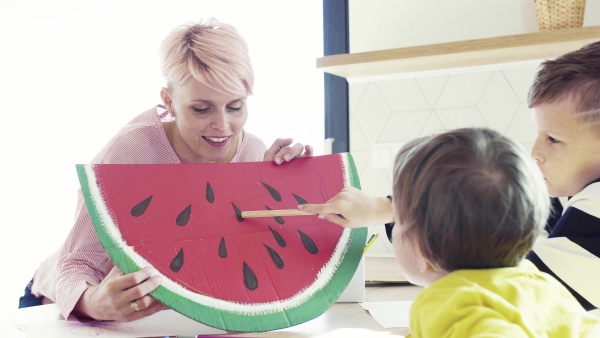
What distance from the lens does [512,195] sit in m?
0.76

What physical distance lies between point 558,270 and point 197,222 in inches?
26.2

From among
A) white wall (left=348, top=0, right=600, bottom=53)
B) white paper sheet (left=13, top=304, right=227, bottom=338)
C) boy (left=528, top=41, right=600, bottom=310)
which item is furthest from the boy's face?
white wall (left=348, top=0, right=600, bottom=53)

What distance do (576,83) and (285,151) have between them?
0.64 metres

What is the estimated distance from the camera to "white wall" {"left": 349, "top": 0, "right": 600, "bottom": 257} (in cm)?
228

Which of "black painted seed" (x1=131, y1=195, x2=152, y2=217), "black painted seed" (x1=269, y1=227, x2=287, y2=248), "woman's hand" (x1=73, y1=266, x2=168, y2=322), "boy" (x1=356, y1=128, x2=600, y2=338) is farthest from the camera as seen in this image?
"black painted seed" (x1=269, y1=227, x2=287, y2=248)

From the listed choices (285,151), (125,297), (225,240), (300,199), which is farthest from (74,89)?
(125,297)

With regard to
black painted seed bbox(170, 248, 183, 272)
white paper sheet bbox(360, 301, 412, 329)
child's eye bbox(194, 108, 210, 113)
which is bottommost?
white paper sheet bbox(360, 301, 412, 329)

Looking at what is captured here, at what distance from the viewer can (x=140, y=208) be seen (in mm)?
1215

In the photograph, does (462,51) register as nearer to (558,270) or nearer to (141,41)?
(558,270)

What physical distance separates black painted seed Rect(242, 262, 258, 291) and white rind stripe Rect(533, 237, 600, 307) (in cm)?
50

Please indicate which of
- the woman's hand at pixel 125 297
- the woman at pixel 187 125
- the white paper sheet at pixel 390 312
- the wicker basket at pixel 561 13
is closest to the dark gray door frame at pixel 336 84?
the wicker basket at pixel 561 13

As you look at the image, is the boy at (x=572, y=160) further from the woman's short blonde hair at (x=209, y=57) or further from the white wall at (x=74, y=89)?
the white wall at (x=74, y=89)

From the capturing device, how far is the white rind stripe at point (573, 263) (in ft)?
3.57

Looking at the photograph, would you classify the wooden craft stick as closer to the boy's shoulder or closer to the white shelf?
the boy's shoulder
